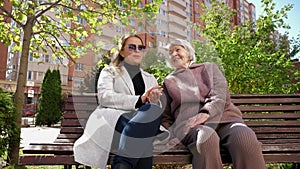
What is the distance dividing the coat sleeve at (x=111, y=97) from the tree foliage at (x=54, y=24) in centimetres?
189

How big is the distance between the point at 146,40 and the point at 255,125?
1590 millimetres

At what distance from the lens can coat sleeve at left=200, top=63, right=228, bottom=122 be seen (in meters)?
1.90

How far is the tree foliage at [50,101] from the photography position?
1565 centimetres

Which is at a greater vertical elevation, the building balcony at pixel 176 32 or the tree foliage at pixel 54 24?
the tree foliage at pixel 54 24

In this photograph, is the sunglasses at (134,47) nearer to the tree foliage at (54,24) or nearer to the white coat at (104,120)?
the white coat at (104,120)

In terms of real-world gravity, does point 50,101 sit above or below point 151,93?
below

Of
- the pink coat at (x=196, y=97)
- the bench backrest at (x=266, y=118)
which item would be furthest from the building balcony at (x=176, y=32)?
the bench backrest at (x=266, y=118)

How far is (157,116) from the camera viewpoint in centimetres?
177

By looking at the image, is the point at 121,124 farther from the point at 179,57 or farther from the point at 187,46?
the point at 187,46

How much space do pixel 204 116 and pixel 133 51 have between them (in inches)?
27.5

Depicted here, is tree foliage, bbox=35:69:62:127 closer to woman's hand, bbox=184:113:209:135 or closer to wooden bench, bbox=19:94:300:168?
wooden bench, bbox=19:94:300:168

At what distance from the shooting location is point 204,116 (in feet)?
6.18

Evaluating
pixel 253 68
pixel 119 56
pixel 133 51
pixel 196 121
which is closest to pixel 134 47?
pixel 133 51

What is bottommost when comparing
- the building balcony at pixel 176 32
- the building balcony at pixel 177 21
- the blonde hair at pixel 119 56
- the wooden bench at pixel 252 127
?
the wooden bench at pixel 252 127
